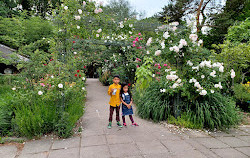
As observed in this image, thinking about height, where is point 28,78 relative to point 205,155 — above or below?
above

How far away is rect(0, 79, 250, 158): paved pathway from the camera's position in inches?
94.7

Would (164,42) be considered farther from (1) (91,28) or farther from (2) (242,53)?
(2) (242,53)

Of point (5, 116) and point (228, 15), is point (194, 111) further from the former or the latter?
point (228, 15)

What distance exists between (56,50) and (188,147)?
121 inches

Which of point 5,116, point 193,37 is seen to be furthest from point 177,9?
point 5,116

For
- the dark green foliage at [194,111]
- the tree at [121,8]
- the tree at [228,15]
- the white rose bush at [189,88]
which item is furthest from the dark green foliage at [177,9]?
the dark green foliage at [194,111]

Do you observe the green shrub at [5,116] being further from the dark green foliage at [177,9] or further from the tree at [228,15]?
the tree at [228,15]

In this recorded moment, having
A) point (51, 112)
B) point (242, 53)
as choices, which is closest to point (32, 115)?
point (51, 112)

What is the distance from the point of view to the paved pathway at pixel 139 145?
2.40 meters

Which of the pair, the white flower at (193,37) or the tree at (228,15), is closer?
the white flower at (193,37)

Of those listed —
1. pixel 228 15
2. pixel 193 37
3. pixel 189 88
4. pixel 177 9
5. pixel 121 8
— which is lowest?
pixel 189 88

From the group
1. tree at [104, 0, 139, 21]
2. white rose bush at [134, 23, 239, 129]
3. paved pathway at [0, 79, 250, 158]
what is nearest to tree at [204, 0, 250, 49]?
tree at [104, 0, 139, 21]

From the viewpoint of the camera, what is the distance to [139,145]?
2688 mm

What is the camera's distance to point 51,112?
3.09 metres
